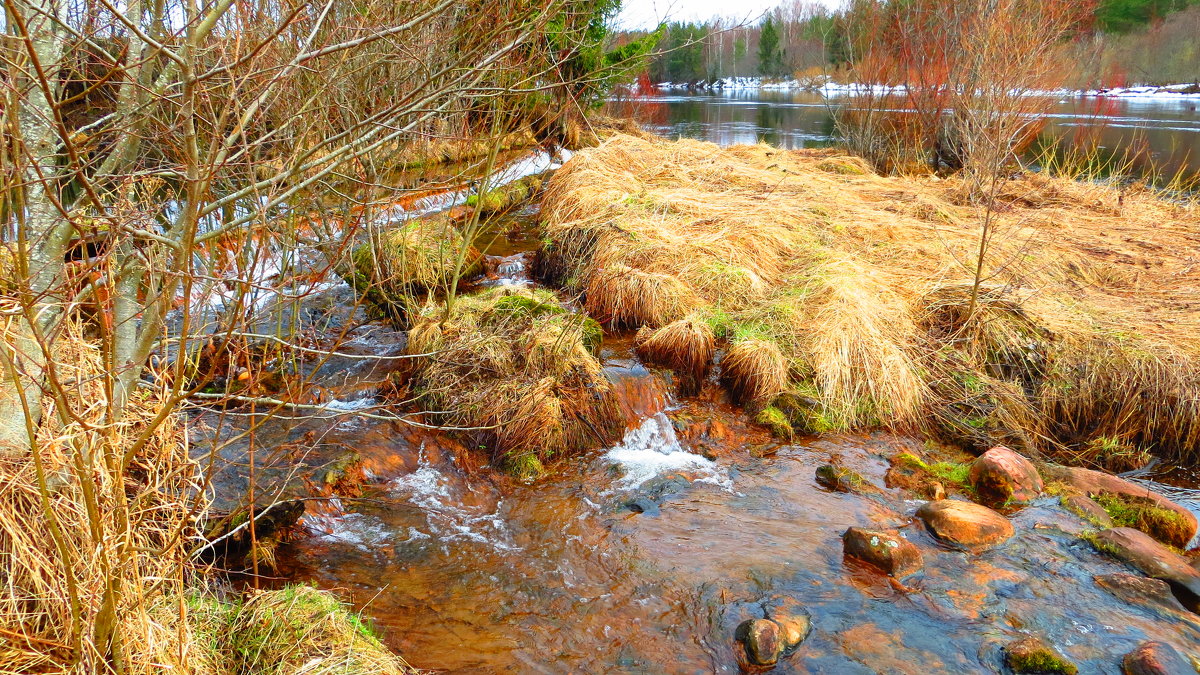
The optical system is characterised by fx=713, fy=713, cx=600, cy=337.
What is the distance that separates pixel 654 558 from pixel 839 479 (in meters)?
1.49

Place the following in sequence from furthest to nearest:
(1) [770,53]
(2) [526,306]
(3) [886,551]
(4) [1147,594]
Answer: (1) [770,53] < (2) [526,306] < (3) [886,551] < (4) [1147,594]

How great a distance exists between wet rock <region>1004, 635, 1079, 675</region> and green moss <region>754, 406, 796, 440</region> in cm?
218

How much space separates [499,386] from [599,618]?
2019 mm

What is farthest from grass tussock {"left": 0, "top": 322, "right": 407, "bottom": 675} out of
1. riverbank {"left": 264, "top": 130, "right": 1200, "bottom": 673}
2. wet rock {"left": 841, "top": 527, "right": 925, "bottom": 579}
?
wet rock {"left": 841, "top": 527, "right": 925, "bottom": 579}

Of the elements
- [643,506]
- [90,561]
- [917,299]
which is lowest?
[643,506]

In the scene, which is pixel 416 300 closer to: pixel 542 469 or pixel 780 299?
pixel 542 469

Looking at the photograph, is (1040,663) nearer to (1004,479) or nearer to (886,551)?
(886,551)

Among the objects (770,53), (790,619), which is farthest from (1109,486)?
(770,53)

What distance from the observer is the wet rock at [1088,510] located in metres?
4.21

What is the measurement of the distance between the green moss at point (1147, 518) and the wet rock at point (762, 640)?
2.52 meters

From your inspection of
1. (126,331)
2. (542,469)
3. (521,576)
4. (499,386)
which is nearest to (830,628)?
(521,576)

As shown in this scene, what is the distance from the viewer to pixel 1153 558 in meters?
3.79

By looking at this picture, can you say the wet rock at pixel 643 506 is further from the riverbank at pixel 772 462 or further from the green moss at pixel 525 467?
the green moss at pixel 525 467

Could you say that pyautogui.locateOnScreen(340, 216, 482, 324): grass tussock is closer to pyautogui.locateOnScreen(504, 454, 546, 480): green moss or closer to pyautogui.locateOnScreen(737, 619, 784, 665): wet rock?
pyautogui.locateOnScreen(504, 454, 546, 480): green moss
